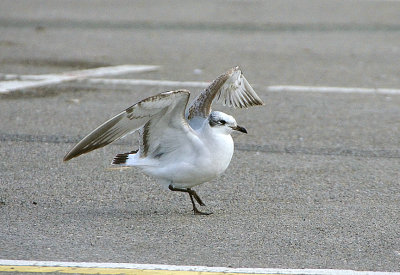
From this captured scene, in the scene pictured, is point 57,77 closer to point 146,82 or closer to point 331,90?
point 146,82

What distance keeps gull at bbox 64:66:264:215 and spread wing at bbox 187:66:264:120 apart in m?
0.24

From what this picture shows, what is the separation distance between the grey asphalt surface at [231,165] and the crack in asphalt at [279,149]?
18 mm

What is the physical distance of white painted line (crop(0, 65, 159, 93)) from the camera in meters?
10.4


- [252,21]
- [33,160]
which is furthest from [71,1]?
[33,160]

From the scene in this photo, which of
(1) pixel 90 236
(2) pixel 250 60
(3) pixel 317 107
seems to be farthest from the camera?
(2) pixel 250 60

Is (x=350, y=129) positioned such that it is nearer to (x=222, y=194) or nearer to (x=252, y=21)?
(x=222, y=194)

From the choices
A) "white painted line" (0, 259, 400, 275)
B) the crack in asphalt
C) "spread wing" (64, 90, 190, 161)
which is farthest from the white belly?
the crack in asphalt

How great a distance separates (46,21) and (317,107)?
8.68m

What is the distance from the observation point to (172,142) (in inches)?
230

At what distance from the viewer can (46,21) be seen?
1678 cm

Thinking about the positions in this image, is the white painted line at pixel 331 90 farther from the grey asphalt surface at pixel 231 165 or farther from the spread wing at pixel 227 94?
the spread wing at pixel 227 94

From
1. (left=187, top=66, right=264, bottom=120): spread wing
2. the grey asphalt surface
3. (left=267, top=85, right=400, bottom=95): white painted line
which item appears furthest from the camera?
(left=267, top=85, right=400, bottom=95): white painted line

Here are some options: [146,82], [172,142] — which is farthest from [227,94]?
[146,82]

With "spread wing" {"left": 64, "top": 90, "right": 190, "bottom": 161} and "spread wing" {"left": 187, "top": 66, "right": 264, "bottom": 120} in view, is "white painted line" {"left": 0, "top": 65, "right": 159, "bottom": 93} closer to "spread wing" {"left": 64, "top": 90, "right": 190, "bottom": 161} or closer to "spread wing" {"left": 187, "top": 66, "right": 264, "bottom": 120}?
"spread wing" {"left": 187, "top": 66, "right": 264, "bottom": 120}
